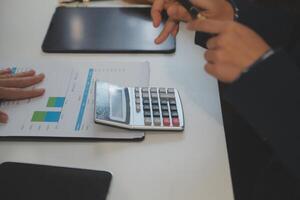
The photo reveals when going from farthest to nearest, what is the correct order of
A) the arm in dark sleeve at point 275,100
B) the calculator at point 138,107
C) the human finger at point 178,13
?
the human finger at point 178,13 → the calculator at point 138,107 → the arm in dark sleeve at point 275,100

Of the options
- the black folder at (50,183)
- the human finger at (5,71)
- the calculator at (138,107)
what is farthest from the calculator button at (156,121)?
the human finger at (5,71)

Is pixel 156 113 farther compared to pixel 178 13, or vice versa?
pixel 178 13

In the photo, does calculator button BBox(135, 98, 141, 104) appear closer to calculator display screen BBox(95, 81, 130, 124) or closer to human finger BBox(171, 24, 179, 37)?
calculator display screen BBox(95, 81, 130, 124)

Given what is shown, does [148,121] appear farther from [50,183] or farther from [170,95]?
[50,183]

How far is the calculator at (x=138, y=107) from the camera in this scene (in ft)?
2.12

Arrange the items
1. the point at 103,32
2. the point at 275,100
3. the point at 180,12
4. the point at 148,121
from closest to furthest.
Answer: the point at 275,100, the point at 148,121, the point at 180,12, the point at 103,32

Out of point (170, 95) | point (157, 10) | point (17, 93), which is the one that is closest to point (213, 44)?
point (170, 95)

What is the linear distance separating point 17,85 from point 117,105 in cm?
21

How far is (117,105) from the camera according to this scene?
670mm

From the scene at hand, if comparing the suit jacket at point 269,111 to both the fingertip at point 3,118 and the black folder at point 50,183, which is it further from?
the fingertip at point 3,118

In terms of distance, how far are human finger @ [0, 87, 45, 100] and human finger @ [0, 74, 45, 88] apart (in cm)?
2

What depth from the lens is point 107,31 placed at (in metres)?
0.87

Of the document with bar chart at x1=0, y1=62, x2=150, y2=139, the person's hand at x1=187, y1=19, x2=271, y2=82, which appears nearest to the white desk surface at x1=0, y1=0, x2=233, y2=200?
the document with bar chart at x1=0, y1=62, x2=150, y2=139

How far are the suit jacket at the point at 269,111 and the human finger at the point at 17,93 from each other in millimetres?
346
